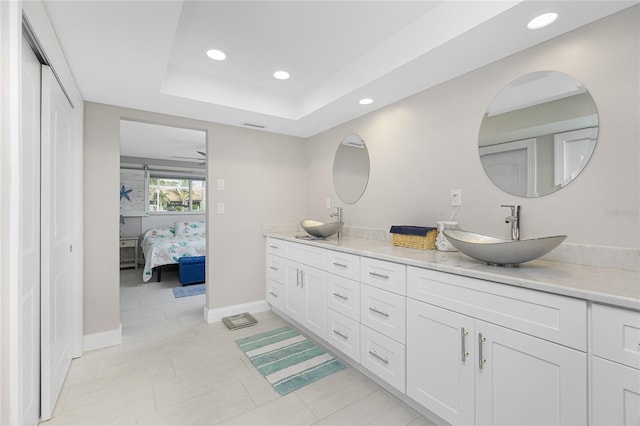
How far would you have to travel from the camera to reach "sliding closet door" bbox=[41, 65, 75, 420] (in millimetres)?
1577

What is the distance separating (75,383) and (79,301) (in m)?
0.65

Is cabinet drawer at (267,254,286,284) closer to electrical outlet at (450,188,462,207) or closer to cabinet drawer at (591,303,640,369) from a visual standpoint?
electrical outlet at (450,188,462,207)

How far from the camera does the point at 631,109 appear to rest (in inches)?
52.7

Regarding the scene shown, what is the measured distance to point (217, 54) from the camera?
220cm

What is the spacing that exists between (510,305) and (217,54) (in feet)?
8.03

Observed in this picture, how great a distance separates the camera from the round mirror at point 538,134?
1495 mm

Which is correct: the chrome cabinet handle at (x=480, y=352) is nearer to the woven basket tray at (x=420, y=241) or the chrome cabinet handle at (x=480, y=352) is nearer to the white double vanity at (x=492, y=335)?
the white double vanity at (x=492, y=335)

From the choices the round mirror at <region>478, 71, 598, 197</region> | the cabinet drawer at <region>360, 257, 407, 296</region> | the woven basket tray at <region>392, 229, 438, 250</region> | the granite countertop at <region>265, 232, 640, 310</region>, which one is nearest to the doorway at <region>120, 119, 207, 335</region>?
the cabinet drawer at <region>360, 257, 407, 296</region>

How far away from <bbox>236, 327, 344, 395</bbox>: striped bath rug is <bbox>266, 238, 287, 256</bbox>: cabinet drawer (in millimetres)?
774

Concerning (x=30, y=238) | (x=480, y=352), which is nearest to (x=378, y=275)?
(x=480, y=352)

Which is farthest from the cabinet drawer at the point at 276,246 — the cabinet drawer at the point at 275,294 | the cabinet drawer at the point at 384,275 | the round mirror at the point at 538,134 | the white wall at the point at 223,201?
the round mirror at the point at 538,134

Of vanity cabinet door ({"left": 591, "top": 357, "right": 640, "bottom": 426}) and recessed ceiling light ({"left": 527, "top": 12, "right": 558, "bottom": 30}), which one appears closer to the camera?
vanity cabinet door ({"left": 591, "top": 357, "right": 640, "bottom": 426})

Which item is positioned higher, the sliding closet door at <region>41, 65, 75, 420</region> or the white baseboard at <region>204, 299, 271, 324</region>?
the sliding closet door at <region>41, 65, 75, 420</region>

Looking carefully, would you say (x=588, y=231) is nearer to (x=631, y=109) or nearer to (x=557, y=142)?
(x=557, y=142)
